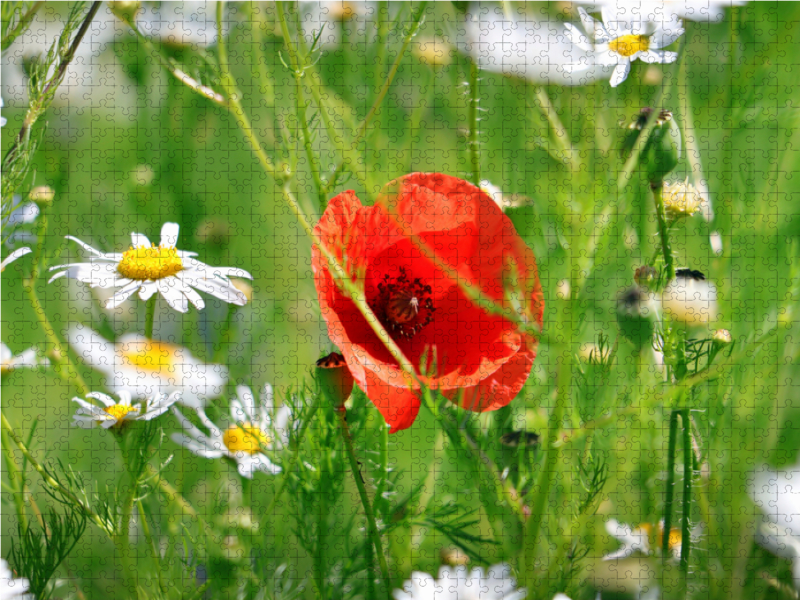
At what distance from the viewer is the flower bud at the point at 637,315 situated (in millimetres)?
429

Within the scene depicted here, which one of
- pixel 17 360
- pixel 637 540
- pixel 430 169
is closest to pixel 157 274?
pixel 17 360

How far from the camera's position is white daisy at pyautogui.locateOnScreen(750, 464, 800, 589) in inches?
18.2

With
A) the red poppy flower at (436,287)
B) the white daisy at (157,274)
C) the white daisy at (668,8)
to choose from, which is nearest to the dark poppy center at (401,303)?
the red poppy flower at (436,287)

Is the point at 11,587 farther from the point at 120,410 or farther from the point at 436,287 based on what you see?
the point at 436,287

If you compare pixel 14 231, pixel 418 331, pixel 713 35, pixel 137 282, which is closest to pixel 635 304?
pixel 418 331

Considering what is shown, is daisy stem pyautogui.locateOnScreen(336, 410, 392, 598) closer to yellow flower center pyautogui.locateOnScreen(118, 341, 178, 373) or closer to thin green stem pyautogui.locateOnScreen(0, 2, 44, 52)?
yellow flower center pyautogui.locateOnScreen(118, 341, 178, 373)

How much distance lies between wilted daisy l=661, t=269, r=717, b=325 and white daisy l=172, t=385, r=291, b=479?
0.83 feet

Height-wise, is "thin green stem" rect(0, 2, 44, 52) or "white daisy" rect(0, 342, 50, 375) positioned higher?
"thin green stem" rect(0, 2, 44, 52)

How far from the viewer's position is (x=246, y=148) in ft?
3.40

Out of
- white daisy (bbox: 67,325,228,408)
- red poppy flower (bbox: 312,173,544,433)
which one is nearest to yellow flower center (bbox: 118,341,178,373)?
white daisy (bbox: 67,325,228,408)

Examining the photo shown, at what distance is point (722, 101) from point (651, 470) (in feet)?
1.03

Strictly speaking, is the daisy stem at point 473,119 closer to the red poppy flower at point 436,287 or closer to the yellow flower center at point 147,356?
the red poppy flower at point 436,287

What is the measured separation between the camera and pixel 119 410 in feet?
1.53

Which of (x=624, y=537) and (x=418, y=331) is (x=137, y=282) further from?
(x=624, y=537)
